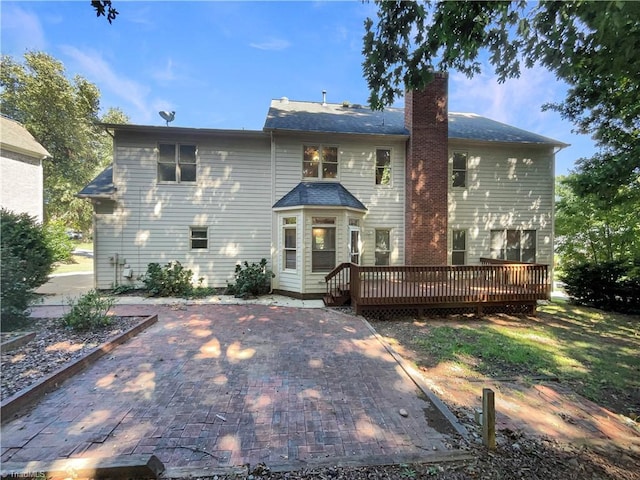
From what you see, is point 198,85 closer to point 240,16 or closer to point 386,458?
point 240,16

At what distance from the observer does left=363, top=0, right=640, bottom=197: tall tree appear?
3.14 m

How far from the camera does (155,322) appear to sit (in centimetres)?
674

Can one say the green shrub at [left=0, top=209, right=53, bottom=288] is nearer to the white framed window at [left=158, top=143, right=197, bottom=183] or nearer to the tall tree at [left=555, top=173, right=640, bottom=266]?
the white framed window at [left=158, top=143, right=197, bottom=183]

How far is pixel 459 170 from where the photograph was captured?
11211 millimetres

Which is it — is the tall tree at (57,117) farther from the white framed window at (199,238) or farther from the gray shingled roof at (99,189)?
the white framed window at (199,238)

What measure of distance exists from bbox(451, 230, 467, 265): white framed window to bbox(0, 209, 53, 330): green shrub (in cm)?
1290

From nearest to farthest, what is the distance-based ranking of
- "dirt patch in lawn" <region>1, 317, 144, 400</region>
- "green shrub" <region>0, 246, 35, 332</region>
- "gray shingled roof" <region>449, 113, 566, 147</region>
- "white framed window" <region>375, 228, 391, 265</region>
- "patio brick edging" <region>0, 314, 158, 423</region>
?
"patio brick edging" <region>0, 314, 158, 423</region>
"dirt patch in lawn" <region>1, 317, 144, 400</region>
"green shrub" <region>0, 246, 35, 332</region>
"white framed window" <region>375, 228, 391, 265</region>
"gray shingled roof" <region>449, 113, 566, 147</region>

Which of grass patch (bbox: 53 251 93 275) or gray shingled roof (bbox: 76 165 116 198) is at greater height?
gray shingled roof (bbox: 76 165 116 198)

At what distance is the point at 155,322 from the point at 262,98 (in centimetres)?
1139

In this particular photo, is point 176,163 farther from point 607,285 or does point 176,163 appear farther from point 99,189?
point 607,285

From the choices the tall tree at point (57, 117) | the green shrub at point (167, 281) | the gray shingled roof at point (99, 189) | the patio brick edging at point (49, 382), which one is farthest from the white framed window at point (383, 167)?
the tall tree at point (57, 117)

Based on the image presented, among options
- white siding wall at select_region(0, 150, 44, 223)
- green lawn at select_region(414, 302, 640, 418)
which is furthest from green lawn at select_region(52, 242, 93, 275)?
green lawn at select_region(414, 302, 640, 418)

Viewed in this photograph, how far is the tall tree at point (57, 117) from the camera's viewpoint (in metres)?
20.7

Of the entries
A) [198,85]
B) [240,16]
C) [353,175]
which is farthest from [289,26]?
[198,85]
